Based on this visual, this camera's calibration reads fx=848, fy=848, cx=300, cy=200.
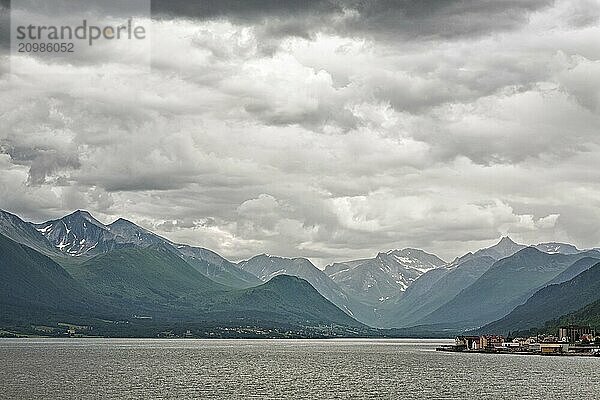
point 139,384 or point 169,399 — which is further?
point 139,384

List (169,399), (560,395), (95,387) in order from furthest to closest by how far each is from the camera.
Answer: (95,387) → (560,395) → (169,399)

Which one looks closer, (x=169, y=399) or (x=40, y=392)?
(x=169, y=399)

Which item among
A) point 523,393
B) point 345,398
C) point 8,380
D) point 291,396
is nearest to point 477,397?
point 523,393

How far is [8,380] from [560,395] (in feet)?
395

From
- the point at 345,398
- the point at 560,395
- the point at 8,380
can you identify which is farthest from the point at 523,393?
the point at 8,380

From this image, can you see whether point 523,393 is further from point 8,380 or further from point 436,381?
point 8,380

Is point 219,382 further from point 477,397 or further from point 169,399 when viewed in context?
point 477,397

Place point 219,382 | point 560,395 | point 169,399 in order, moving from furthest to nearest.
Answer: point 219,382 → point 560,395 → point 169,399

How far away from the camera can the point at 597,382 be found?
192000 mm

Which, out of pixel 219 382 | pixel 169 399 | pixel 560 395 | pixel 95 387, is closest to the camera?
pixel 169 399

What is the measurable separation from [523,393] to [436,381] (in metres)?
32.8

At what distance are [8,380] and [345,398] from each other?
8297 cm

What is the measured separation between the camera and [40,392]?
16438cm

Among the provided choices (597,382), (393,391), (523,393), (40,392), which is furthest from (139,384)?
(597,382)
